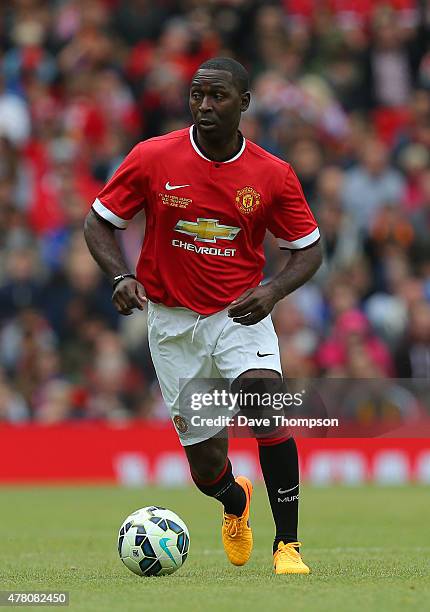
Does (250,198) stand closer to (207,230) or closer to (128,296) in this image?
(207,230)

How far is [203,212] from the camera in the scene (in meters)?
8.09

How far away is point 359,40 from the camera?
19.1 metres

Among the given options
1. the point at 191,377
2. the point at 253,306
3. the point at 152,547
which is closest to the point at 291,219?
the point at 253,306

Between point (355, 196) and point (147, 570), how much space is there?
10325 mm

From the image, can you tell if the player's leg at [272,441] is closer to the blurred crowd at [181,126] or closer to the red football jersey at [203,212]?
the red football jersey at [203,212]

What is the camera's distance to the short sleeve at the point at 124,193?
814cm

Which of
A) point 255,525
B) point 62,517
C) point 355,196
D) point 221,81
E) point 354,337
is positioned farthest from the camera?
point 355,196

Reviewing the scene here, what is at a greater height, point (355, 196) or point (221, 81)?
point (221, 81)

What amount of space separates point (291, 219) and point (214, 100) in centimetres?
83

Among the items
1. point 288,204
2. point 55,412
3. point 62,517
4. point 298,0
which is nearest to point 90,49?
point 298,0

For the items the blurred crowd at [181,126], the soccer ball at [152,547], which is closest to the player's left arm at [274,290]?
the soccer ball at [152,547]

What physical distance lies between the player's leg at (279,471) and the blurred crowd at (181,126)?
742 centimetres

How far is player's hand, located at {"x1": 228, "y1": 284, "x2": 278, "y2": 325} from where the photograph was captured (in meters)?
7.80

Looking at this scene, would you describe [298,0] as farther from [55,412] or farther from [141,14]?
[55,412]
